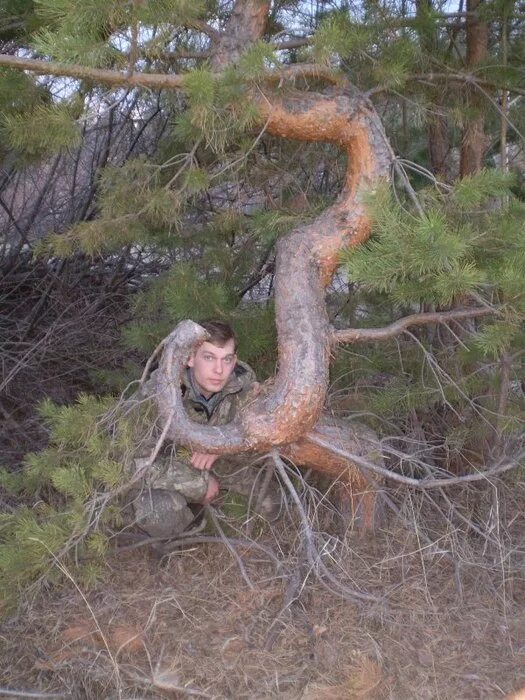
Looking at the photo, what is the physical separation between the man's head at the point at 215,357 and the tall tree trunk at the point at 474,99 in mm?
1649

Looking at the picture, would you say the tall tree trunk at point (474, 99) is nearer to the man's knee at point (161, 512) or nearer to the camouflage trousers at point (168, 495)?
the camouflage trousers at point (168, 495)

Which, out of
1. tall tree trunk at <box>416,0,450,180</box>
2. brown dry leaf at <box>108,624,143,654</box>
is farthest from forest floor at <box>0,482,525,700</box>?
tall tree trunk at <box>416,0,450,180</box>

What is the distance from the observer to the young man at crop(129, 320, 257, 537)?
12.1 ft

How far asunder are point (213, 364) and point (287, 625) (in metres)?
1.23

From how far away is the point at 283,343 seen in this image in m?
3.36

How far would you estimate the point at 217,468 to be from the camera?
407 centimetres

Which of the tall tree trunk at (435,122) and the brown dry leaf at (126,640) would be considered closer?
the brown dry leaf at (126,640)

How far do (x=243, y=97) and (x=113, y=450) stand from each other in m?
1.55

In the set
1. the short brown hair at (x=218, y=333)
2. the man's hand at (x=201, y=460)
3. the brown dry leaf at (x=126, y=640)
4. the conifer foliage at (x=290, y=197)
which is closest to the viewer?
the conifer foliage at (x=290, y=197)

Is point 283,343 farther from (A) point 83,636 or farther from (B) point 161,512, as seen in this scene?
(A) point 83,636

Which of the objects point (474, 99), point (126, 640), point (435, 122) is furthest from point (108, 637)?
point (474, 99)

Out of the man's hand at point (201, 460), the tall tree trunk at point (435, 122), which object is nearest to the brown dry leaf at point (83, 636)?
the man's hand at point (201, 460)

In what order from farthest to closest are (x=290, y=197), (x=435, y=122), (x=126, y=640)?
(x=290, y=197)
(x=435, y=122)
(x=126, y=640)

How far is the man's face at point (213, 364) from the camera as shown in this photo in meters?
3.70
